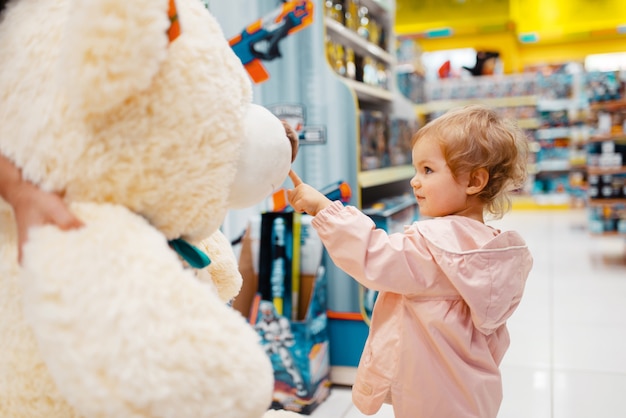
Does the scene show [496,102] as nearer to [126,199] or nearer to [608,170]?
[608,170]

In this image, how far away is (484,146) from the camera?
1.24 m

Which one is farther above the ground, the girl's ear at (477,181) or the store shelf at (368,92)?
the store shelf at (368,92)

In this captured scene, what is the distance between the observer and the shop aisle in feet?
6.94

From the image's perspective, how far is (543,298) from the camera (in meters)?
3.65

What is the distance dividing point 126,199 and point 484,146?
0.73m

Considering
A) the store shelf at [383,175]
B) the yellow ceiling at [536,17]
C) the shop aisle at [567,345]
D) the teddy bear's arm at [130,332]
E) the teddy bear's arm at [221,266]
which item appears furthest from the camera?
the yellow ceiling at [536,17]

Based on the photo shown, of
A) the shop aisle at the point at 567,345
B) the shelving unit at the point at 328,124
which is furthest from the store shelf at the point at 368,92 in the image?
the shop aisle at the point at 567,345

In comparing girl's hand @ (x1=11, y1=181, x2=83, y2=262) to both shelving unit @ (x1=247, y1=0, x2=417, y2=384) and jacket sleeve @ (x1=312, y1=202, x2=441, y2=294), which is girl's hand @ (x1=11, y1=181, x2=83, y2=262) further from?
shelving unit @ (x1=247, y1=0, x2=417, y2=384)

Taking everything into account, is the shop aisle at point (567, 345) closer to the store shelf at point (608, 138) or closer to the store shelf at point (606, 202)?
the store shelf at point (606, 202)

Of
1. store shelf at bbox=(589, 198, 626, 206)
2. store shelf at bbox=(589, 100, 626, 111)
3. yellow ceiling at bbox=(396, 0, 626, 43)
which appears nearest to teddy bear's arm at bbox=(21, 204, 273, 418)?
store shelf at bbox=(589, 198, 626, 206)

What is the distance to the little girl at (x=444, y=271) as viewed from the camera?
3.87 feet

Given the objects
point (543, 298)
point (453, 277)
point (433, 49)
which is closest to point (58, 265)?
point (453, 277)

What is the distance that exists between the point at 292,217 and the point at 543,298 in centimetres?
218

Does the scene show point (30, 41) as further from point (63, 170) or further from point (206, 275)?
point (206, 275)
